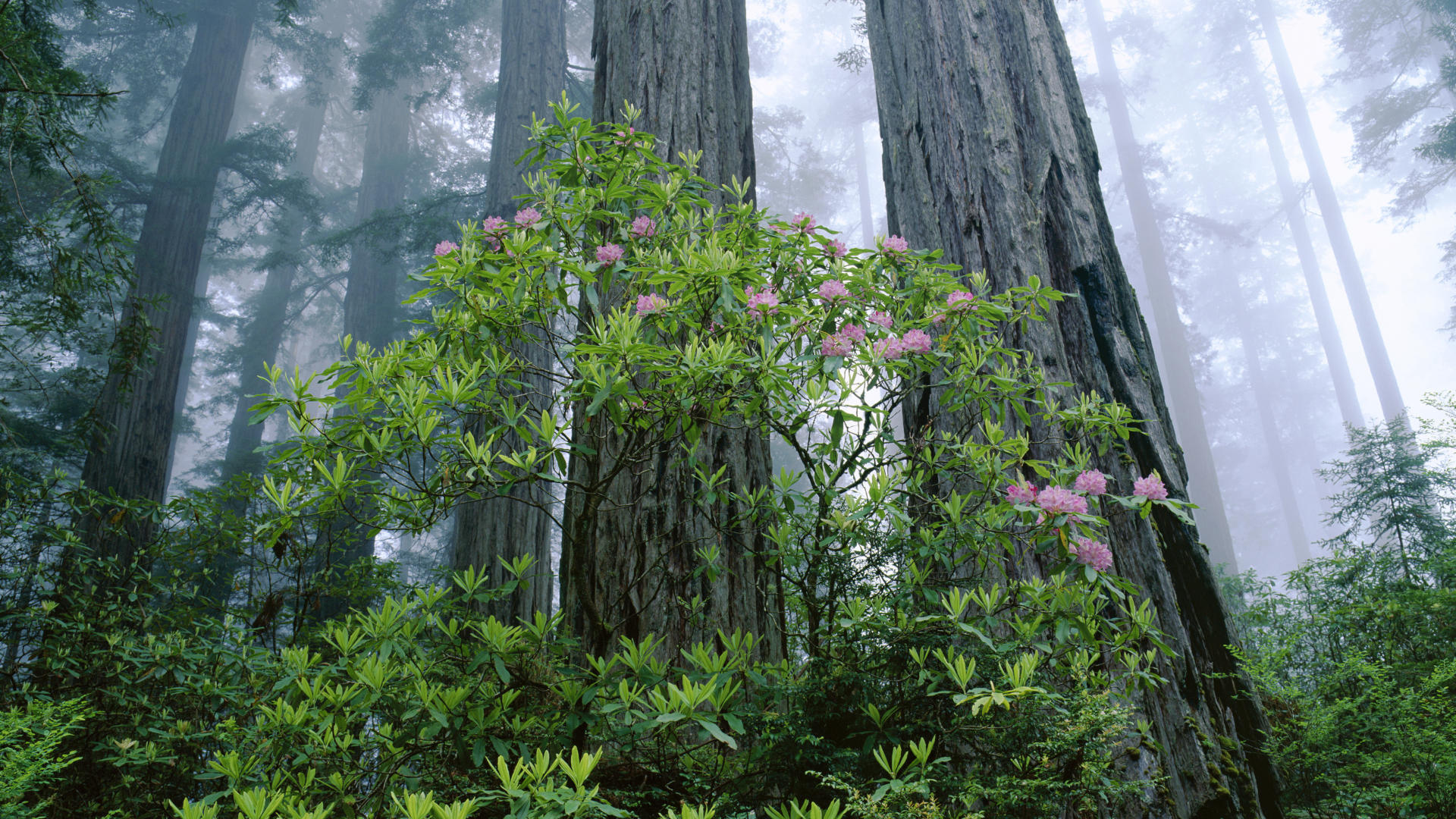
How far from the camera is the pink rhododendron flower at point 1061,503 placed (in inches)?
60.4

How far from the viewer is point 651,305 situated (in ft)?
5.85

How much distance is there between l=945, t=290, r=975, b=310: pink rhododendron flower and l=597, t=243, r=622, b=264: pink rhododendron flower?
0.91 meters

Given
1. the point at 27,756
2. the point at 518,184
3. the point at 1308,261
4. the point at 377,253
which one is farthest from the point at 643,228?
the point at 1308,261

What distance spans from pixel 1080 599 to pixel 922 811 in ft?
2.00

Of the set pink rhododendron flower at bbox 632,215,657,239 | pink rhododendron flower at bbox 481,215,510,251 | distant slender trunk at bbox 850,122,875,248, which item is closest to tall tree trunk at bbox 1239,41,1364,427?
distant slender trunk at bbox 850,122,875,248

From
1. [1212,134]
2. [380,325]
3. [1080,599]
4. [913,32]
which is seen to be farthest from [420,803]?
[1212,134]

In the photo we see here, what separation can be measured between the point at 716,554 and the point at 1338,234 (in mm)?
30811

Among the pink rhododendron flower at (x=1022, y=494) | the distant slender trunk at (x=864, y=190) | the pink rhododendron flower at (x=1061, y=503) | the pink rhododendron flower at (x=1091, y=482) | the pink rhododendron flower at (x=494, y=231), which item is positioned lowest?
the pink rhododendron flower at (x=1061, y=503)

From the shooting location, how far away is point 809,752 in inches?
65.6

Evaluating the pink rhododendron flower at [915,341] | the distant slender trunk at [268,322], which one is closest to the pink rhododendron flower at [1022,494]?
the pink rhododendron flower at [915,341]

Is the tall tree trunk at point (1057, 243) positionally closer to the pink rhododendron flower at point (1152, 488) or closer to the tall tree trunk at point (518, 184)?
the pink rhododendron flower at point (1152, 488)

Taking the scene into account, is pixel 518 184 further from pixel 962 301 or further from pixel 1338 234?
pixel 1338 234

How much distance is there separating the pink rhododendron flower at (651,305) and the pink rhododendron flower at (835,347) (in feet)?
1.33

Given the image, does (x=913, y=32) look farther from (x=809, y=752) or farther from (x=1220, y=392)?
(x=1220, y=392)
